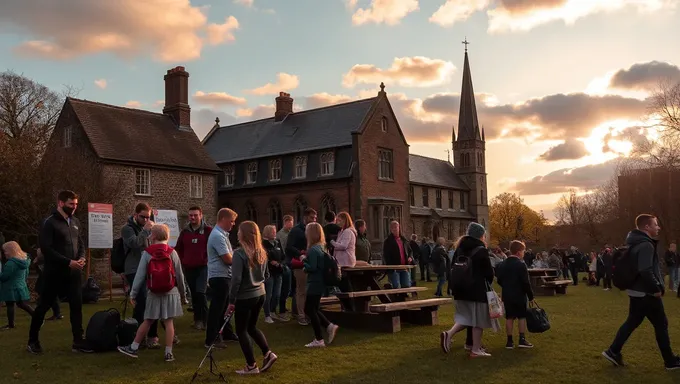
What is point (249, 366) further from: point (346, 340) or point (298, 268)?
point (298, 268)

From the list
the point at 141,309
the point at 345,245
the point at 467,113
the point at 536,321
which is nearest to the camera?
the point at 536,321

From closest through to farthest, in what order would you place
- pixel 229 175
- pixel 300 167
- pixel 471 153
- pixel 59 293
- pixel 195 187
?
pixel 59 293 → pixel 195 187 → pixel 300 167 → pixel 229 175 → pixel 471 153

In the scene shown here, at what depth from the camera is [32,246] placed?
28.7 metres

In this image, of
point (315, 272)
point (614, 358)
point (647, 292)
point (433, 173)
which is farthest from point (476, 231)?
point (433, 173)

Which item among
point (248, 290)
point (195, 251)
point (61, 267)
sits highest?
point (195, 251)

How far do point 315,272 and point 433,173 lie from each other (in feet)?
187

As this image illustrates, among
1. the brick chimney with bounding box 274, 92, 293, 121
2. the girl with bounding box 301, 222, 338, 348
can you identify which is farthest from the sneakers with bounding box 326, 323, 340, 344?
the brick chimney with bounding box 274, 92, 293, 121

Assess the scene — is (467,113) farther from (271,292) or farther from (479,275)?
(479,275)

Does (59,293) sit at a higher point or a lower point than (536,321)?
higher

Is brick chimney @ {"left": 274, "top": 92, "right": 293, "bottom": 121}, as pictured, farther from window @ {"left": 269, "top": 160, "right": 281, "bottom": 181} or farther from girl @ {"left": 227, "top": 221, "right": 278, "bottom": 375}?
girl @ {"left": 227, "top": 221, "right": 278, "bottom": 375}

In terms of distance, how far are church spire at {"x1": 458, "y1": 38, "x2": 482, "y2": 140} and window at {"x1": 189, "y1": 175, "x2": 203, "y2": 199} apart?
41.6m

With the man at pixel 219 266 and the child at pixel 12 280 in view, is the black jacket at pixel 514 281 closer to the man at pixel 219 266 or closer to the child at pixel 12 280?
the man at pixel 219 266

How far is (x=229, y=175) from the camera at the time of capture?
169ft

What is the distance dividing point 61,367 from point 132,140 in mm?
32351
